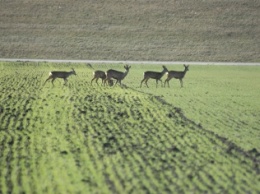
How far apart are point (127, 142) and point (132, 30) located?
199 feet

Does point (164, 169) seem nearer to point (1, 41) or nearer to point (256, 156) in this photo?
point (256, 156)

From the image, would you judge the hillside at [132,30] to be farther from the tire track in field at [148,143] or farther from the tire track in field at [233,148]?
the tire track in field at [233,148]

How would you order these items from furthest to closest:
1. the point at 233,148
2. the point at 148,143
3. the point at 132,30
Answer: the point at 132,30, the point at 148,143, the point at 233,148

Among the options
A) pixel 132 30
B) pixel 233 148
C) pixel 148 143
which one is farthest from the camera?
pixel 132 30

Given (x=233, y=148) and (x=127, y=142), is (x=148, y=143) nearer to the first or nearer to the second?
(x=127, y=142)

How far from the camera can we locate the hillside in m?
67.4

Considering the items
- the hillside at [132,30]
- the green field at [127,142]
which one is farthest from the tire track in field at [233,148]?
the hillside at [132,30]

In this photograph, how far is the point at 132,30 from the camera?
76.2 metres

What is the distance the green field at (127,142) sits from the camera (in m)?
12.8

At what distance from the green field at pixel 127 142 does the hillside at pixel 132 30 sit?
126 ft

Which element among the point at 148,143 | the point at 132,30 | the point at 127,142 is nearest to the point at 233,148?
the point at 148,143

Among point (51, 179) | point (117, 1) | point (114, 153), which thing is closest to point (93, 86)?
point (114, 153)

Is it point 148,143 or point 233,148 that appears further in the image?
point 148,143

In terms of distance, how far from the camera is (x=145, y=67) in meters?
52.5
